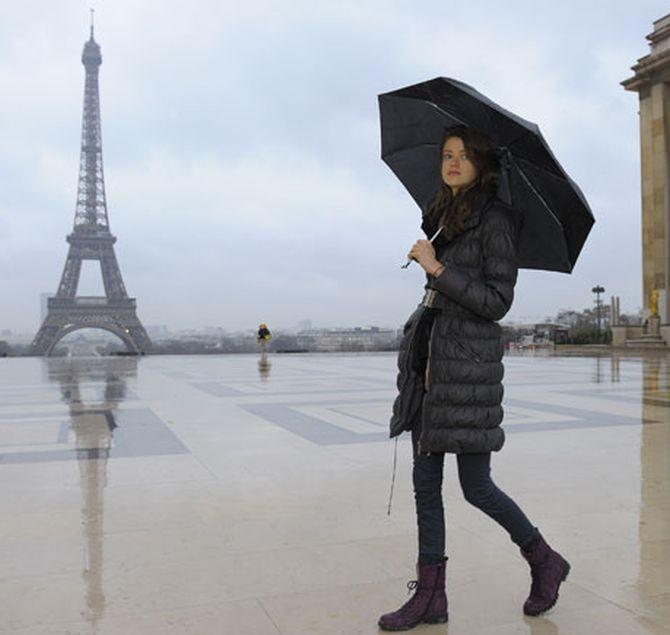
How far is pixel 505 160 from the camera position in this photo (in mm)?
3062

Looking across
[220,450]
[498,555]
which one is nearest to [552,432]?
[220,450]

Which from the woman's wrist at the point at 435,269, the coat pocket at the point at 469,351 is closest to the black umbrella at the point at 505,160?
the woman's wrist at the point at 435,269

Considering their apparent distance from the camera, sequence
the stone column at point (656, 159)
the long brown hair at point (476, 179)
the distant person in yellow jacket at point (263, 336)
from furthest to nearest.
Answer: the stone column at point (656, 159)
the distant person in yellow jacket at point (263, 336)
the long brown hair at point (476, 179)

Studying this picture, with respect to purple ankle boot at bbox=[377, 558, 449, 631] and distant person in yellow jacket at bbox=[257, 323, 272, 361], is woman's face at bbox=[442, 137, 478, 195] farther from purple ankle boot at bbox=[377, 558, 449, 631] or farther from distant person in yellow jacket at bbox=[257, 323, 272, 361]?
distant person in yellow jacket at bbox=[257, 323, 272, 361]

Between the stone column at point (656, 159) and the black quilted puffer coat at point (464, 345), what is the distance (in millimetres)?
31142

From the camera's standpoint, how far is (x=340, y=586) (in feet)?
10.1

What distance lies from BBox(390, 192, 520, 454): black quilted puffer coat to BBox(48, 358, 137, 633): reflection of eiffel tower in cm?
145

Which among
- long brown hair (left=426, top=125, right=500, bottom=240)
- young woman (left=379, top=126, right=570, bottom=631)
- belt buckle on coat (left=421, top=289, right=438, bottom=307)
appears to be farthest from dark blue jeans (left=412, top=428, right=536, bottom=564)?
long brown hair (left=426, top=125, right=500, bottom=240)

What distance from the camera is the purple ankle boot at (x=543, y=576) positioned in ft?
9.32

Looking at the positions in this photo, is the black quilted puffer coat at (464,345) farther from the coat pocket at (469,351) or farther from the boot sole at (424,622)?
the boot sole at (424,622)

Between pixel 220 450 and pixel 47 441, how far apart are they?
1.69 metres

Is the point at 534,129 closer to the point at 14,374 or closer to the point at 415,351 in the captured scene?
the point at 415,351

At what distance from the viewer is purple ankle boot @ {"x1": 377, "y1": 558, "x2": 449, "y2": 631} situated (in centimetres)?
271

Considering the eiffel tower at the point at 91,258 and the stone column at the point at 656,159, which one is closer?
the stone column at the point at 656,159
